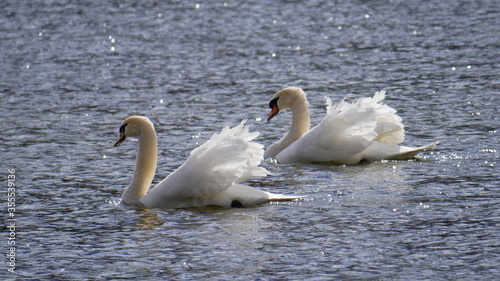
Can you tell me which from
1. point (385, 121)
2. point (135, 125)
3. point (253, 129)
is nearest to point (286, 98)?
point (253, 129)

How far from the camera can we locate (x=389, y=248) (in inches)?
375

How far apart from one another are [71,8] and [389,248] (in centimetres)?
2512

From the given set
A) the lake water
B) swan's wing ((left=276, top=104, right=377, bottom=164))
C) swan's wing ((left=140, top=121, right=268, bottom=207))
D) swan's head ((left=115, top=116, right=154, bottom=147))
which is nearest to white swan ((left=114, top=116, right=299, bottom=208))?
swan's wing ((left=140, top=121, right=268, bottom=207))

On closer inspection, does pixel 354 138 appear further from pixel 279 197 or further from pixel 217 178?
pixel 217 178

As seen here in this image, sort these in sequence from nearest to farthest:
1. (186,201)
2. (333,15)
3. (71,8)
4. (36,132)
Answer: (186,201), (36,132), (333,15), (71,8)

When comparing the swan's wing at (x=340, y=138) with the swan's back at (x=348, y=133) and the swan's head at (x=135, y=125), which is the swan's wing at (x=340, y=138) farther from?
the swan's head at (x=135, y=125)

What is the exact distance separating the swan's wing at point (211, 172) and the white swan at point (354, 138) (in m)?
2.32

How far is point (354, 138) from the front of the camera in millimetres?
13594

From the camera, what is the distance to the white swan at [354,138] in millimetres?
13500

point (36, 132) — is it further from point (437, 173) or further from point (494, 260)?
point (494, 260)

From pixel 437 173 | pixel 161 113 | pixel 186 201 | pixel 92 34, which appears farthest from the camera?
pixel 92 34

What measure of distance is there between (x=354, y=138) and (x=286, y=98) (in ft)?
6.54

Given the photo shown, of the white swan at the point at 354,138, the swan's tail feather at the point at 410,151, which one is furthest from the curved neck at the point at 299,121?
the swan's tail feather at the point at 410,151

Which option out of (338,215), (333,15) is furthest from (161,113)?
(333,15)
